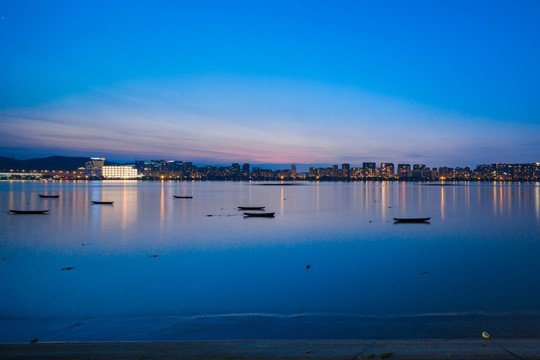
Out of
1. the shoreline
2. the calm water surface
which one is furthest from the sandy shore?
the calm water surface

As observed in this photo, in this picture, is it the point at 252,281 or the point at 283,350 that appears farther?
the point at 252,281

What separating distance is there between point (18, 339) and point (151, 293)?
4.20 metres

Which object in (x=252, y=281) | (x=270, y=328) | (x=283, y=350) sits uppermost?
(x=283, y=350)

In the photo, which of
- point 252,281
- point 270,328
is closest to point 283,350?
point 270,328

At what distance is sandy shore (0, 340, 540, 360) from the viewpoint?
5282mm

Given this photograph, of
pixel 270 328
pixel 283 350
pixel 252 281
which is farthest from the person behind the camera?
pixel 252 281

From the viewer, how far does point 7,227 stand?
2778cm

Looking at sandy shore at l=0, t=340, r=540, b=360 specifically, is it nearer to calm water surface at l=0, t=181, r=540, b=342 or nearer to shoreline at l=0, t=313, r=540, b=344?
shoreline at l=0, t=313, r=540, b=344

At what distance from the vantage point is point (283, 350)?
5.61m

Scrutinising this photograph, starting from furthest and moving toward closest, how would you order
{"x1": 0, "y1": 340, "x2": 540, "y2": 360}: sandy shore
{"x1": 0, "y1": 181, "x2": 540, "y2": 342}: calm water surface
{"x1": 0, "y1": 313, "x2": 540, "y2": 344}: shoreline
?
{"x1": 0, "y1": 181, "x2": 540, "y2": 342}: calm water surface, {"x1": 0, "y1": 313, "x2": 540, "y2": 344}: shoreline, {"x1": 0, "y1": 340, "x2": 540, "y2": 360}: sandy shore

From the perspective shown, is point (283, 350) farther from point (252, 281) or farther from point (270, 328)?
point (252, 281)

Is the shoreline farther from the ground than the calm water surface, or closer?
farther from the ground

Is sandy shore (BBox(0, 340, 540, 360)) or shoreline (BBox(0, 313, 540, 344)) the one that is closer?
sandy shore (BBox(0, 340, 540, 360))

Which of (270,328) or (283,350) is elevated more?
(283,350)
